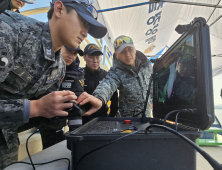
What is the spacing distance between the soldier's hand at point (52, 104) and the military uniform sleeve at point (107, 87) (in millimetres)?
371

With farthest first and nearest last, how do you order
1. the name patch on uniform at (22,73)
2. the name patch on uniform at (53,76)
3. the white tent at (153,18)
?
1. the white tent at (153,18)
2. the name patch on uniform at (53,76)
3. the name patch on uniform at (22,73)

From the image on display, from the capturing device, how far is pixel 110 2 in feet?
9.06

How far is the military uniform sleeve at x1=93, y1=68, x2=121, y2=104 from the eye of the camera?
905 millimetres

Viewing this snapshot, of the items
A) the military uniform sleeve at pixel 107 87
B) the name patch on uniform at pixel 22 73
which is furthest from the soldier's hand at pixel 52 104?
the military uniform sleeve at pixel 107 87

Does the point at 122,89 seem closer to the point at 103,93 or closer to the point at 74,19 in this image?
the point at 103,93

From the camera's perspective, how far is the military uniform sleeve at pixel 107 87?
905 mm

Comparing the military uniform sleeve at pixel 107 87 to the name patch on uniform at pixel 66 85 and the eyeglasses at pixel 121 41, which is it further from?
the name patch on uniform at pixel 66 85

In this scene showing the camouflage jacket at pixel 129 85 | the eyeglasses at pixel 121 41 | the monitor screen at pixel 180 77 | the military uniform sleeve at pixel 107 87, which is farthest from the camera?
the eyeglasses at pixel 121 41

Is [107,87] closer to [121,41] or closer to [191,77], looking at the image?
[121,41]

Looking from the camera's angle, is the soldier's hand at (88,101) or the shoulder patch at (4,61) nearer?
the shoulder patch at (4,61)

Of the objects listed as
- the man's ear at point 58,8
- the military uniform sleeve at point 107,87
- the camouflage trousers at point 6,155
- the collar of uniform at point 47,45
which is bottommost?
the camouflage trousers at point 6,155

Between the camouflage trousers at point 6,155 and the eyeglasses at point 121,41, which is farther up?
the eyeglasses at point 121,41

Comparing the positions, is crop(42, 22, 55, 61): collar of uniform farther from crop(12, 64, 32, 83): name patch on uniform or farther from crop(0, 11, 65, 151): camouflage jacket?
crop(12, 64, 32, 83): name patch on uniform

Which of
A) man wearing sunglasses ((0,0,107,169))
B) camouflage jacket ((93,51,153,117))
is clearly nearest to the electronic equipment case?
man wearing sunglasses ((0,0,107,169))
